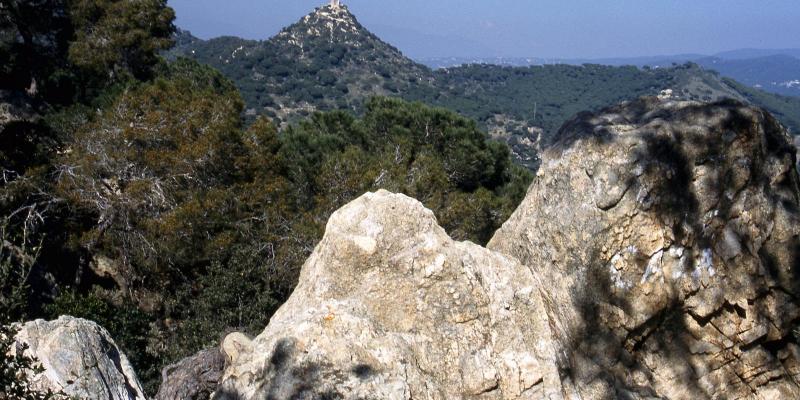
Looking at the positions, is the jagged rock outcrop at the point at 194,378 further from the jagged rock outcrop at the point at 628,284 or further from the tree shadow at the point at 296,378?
the tree shadow at the point at 296,378

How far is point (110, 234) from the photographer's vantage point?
13047 millimetres

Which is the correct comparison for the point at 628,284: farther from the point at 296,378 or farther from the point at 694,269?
the point at 296,378

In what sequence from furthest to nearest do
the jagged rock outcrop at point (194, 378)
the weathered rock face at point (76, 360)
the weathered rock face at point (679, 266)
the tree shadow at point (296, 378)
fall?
the jagged rock outcrop at point (194, 378) < the weathered rock face at point (76, 360) < the weathered rock face at point (679, 266) < the tree shadow at point (296, 378)

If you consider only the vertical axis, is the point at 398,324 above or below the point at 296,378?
above

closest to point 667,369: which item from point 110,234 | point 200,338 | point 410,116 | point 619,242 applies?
point 619,242

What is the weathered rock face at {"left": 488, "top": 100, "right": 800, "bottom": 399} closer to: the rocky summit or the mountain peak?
the rocky summit

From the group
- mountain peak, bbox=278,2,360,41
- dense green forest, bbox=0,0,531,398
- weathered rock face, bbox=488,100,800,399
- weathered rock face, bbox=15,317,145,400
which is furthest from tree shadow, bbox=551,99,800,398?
mountain peak, bbox=278,2,360,41

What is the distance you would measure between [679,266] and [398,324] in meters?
3.37

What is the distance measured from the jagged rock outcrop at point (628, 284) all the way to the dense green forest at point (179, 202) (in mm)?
5824

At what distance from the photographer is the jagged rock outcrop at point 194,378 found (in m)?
7.93

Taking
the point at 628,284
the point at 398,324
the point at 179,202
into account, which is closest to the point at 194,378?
the point at 398,324

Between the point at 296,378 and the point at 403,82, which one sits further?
the point at 403,82

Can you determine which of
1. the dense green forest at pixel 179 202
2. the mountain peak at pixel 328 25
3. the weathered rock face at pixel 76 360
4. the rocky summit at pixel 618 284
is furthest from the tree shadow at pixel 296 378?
the mountain peak at pixel 328 25

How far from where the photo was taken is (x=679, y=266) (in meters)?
6.53
